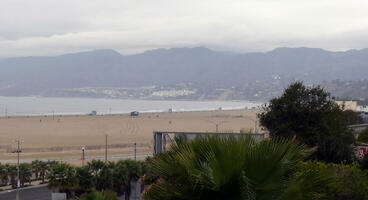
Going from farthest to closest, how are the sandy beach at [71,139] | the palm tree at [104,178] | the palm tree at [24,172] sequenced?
the sandy beach at [71,139], the palm tree at [24,172], the palm tree at [104,178]

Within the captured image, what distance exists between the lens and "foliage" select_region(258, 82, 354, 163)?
21625 mm

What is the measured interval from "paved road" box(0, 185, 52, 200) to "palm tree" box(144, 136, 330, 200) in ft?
83.9

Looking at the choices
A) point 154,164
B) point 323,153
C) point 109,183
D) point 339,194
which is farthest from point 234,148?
point 109,183

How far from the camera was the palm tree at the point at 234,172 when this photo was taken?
5.00 m

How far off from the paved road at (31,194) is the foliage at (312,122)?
14688 millimetres

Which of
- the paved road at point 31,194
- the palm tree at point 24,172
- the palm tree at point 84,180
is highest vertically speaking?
the palm tree at point 84,180

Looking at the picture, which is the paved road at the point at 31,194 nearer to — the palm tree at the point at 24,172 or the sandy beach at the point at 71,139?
the palm tree at the point at 24,172

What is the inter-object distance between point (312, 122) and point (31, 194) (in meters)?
18.6

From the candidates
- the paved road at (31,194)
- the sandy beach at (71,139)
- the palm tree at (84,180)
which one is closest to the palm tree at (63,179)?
the palm tree at (84,180)

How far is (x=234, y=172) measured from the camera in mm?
4996

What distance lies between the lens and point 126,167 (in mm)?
26859

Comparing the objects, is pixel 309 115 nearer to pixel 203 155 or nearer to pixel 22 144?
pixel 203 155

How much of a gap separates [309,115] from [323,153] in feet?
6.87

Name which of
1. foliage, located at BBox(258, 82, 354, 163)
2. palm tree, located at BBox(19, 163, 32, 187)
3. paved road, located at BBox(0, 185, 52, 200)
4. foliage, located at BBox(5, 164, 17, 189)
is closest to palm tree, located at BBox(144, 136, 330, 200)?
foliage, located at BBox(258, 82, 354, 163)
